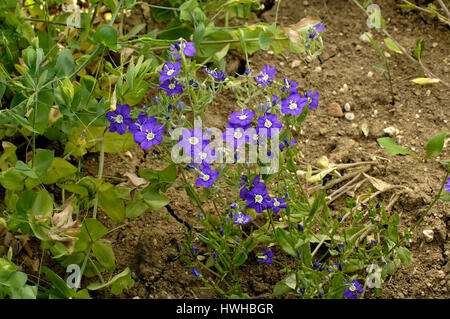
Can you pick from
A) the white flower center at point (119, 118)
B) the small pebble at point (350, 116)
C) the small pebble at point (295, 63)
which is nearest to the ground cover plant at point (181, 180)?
the white flower center at point (119, 118)

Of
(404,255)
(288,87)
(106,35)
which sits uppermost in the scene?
(106,35)

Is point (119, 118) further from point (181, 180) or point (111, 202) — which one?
point (181, 180)

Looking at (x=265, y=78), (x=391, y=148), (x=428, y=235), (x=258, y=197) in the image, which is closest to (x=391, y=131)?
(x=391, y=148)

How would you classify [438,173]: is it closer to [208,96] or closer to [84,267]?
[208,96]

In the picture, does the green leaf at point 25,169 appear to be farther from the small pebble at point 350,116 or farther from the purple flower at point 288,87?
the small pebble at point 350,116

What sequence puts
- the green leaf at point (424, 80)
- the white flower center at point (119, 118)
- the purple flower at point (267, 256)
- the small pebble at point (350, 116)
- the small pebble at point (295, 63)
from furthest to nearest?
the small pebble at point (295, 63) < the small pebble at point (350, 116) < the green leaf at point (424, 80) < the purple flower at point (267, 256) < the white flower center at point (119, 118)
